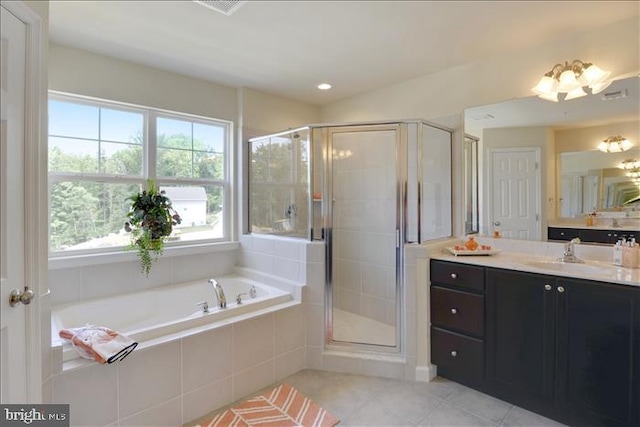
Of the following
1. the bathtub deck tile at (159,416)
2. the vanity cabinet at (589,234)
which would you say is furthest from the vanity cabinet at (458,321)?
the bathtub deck tile at (159,416)

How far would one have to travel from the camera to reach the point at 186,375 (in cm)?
197

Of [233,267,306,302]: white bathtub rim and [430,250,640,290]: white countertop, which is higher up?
[430,250,640,290]: white countertop

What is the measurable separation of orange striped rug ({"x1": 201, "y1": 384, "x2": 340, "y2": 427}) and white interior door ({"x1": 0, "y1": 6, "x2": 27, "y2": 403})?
1.02 meters

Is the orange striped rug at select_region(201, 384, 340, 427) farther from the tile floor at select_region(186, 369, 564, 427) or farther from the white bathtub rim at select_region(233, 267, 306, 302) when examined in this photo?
the white bathtub rim at select_region(233, 267, 306, 302)

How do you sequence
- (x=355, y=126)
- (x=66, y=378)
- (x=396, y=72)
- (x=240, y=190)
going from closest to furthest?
(x=66, y=378)
(x=355, y=126)
(x=396, y=72)
(x=240, y=190)

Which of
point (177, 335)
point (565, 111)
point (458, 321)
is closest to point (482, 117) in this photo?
point (565, 111)

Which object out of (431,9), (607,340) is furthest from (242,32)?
(607,340)

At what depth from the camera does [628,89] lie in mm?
2137

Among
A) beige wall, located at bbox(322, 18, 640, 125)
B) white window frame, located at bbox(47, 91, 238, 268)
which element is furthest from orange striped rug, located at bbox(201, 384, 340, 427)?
beige wall, located at bbox(322, 18, 640, 125)

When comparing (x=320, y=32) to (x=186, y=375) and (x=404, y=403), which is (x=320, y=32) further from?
(x=404, y=403)

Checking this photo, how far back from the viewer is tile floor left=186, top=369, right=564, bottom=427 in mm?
1955

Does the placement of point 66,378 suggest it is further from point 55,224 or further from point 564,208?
point 564,208

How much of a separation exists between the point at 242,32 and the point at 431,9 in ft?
4.22

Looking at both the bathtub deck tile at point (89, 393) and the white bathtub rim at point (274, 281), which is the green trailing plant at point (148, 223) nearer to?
the white bathtub rim at point (274, 281)
